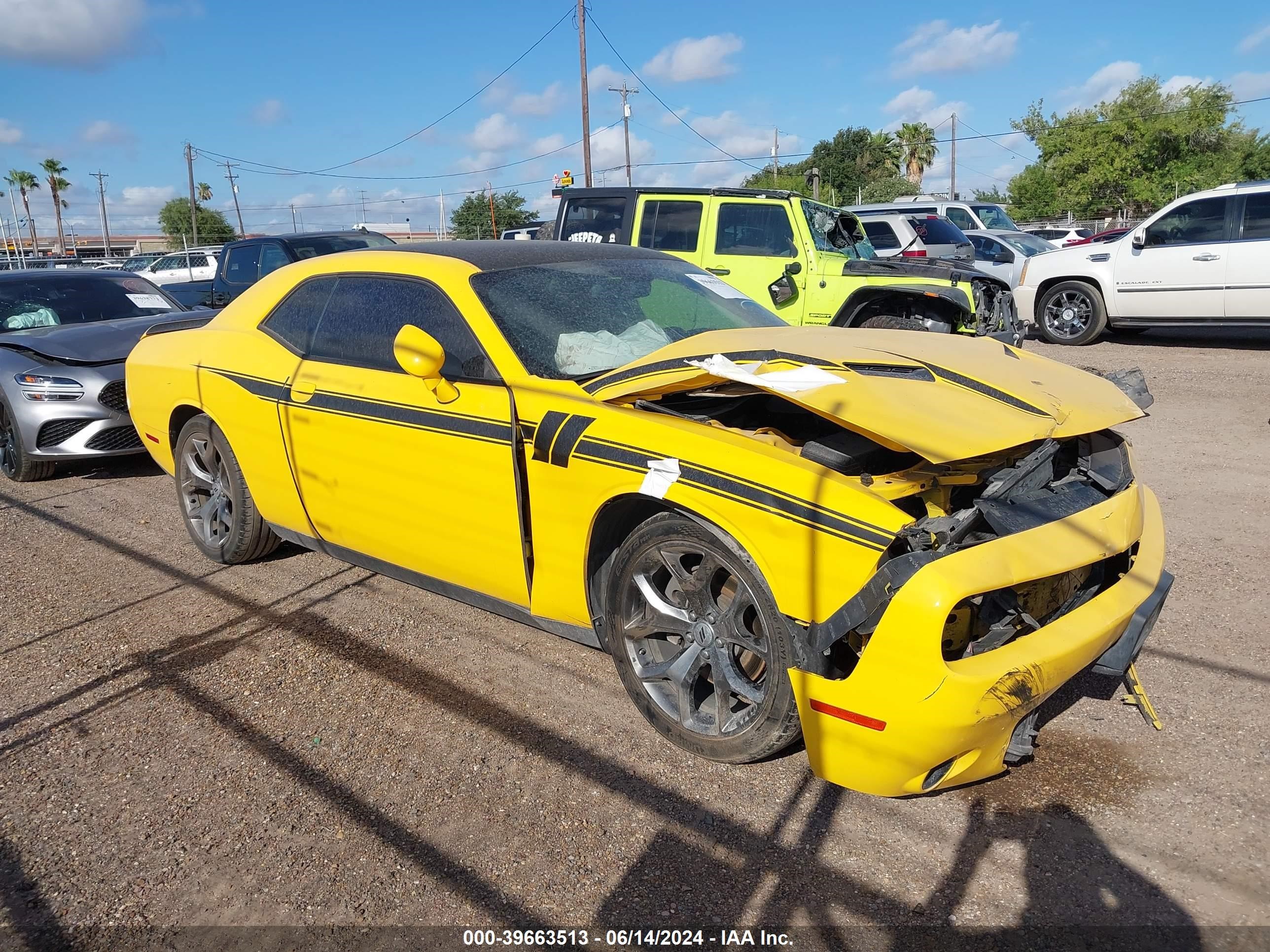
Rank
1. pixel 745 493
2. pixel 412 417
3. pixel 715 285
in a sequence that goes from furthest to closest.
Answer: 1. pixel 715 285
2. pixel 412 417
3. pixel 745 493

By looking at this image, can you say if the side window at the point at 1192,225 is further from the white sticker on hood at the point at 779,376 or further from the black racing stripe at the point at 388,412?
the black racing stripe at the point at 388,412

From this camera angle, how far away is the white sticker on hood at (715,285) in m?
4.36

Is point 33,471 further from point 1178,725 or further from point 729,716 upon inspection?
point 1178,725

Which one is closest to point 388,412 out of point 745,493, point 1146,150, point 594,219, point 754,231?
point 745,493

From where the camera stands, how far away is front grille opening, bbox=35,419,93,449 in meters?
6.29

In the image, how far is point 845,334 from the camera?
3541mm

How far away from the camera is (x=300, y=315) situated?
4215 millimetres

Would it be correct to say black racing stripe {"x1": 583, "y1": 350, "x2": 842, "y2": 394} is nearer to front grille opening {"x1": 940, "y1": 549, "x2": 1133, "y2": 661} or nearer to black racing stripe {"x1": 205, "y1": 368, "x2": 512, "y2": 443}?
black racing stripe {"x1": 205, "y1": 368, "x2": 512, "y2": 443}

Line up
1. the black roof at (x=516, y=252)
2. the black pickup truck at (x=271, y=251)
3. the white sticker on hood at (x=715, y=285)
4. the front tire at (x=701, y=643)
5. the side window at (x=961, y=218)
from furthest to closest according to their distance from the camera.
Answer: the side window at (x=961, y=218) → the black pickup truck at (x=271, y=251) → the white sticker on hood at (x=715, y=285) → the black roof at (x=516, y=252) → the front tire at (x=701, y=643)

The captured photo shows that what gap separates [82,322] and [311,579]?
4.30m

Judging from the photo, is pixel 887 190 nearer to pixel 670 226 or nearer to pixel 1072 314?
pixel 1072 314

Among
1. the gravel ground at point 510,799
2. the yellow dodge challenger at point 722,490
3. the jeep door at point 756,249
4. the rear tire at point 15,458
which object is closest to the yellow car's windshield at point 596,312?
the yellow dodge challenger at point 722,490

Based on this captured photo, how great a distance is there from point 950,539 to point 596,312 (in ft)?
5.99

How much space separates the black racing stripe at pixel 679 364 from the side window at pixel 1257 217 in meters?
9.47
